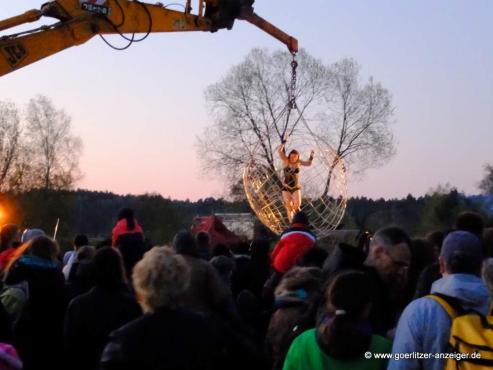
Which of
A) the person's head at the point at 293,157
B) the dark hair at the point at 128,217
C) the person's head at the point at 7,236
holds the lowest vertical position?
the person's head at the point at 7,236

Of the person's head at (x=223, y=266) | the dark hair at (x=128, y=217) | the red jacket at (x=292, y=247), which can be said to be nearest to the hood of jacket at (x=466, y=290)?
the red jacket at (x=292, y=247)

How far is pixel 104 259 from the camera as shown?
6.40m

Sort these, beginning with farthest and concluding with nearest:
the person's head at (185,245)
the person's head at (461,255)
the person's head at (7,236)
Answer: the person's head at (7,236) → the person's head at (185,245) → the person's head at (461,255)

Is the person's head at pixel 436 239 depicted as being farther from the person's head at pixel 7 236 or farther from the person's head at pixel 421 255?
the person's head at pixel 7 236

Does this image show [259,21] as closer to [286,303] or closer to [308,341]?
[286,303]

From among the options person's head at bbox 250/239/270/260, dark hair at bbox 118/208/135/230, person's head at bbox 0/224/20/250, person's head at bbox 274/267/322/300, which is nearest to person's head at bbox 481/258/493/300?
person's head at bbox 274/267/322/300

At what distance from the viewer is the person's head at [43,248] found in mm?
7812

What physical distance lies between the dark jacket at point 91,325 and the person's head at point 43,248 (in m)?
1.64

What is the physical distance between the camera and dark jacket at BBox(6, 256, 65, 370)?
7668 mm

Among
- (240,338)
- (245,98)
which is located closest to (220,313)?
(240,338)

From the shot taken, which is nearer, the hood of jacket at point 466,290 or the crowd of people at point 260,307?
the crowd of people at point 260,307

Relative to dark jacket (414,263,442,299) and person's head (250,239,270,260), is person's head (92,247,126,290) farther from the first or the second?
person's head (250,239,270,260)

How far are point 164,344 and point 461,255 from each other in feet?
5.76

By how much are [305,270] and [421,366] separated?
156cm
